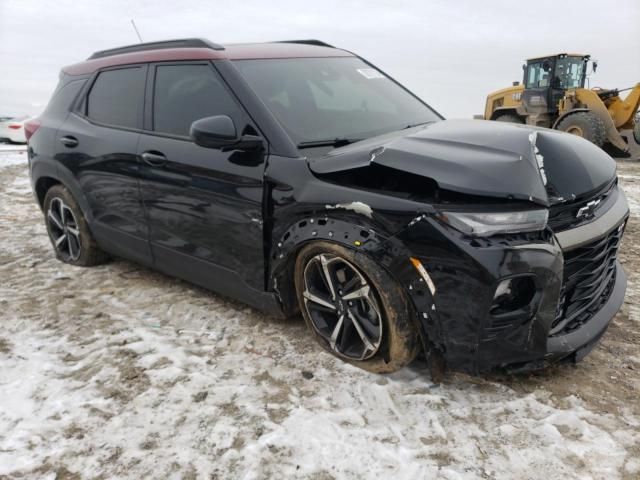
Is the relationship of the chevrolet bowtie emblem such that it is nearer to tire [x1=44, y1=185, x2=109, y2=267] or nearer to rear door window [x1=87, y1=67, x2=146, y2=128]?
rear door window [x1=87, y1=67, x2=146, y2=128]

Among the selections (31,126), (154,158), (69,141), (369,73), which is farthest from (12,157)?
(369,73)

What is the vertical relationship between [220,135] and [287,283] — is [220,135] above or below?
above

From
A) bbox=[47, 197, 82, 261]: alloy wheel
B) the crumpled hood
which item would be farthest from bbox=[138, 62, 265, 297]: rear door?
bbox=[47, 197, 82, 261]: alloy wheel

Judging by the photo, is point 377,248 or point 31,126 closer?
point 377,248

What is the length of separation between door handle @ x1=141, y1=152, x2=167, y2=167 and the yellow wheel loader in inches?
433

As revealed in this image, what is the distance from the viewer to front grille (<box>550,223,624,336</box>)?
7.57 feet

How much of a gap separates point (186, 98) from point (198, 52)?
0.30 m

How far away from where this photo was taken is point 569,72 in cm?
1330

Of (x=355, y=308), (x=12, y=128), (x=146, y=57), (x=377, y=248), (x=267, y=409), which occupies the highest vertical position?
(x=146, y=57)

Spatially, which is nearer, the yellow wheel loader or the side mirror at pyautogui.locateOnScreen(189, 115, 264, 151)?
the side mirror at pyautogui.locateOnScreen(189, 115, 264, 151)

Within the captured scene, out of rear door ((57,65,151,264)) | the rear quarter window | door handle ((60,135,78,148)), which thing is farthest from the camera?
the rear quarter window

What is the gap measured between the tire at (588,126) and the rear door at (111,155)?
35.3 feet

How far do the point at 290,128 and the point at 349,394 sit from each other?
1.44 meters

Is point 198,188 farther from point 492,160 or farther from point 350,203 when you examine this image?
point 492,160
